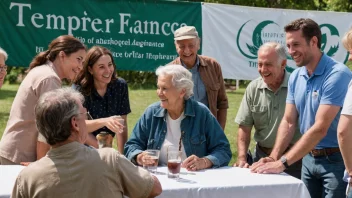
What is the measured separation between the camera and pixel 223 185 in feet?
10.4

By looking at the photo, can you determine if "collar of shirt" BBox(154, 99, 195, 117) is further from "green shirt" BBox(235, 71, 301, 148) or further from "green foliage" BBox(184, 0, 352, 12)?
"green foliage" BBox(184, 0, 352, 12)

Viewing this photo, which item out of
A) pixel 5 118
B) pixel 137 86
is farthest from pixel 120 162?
pixel 137 86

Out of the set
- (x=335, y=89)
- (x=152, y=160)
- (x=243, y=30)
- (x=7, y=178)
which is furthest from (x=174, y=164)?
(x=243, y=30)

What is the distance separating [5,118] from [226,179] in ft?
28.5

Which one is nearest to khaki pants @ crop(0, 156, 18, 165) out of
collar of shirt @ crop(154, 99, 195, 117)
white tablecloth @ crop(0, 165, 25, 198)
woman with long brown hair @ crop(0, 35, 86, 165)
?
woman with long brown hair @ crop(0, 35, 86, 165)

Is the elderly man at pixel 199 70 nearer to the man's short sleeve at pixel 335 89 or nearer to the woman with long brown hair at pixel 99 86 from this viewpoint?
the woman with long brown hair at pixel 99 86

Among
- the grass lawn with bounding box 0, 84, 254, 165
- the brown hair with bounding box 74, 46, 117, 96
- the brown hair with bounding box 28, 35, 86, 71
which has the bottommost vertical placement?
the grass lawn with bounding box 0, 84, 254, 165

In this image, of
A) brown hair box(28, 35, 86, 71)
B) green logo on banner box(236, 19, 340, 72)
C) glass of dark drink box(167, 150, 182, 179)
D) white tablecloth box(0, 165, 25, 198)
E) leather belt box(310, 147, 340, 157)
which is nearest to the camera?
white tablecloth box(0, 165, 25, 198)

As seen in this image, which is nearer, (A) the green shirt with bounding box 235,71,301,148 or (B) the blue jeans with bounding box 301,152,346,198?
(B) the blue jeans with bounding box 301,152,346,198

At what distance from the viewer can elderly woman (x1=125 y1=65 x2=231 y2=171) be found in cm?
376

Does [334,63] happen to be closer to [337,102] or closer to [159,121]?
[337,102]

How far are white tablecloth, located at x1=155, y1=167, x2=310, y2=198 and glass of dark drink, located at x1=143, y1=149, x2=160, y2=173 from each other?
54 mm

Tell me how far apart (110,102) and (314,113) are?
72.1 inches

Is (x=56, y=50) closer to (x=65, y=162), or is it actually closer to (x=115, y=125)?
(x=115, y=125)
